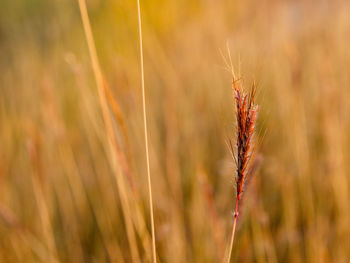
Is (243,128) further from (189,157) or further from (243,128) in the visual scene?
(189,157)

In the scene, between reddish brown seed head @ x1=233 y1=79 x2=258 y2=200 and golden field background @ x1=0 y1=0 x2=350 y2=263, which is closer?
reddish brown seed head @ x1=233 y1=79 x2=258 y2=200

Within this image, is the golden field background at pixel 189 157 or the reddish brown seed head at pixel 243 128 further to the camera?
the golden field background at pixel 189 157

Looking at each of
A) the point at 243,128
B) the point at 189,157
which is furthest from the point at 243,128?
the point at 189,157

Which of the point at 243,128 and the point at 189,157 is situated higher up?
the point at 243,128

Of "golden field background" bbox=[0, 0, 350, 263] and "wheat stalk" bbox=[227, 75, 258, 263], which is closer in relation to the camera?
"wheat stalk" bbox=[227, 75, 258, 263]

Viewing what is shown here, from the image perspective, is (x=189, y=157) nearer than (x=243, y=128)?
No

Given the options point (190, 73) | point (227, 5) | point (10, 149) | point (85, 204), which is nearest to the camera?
point (85, 204)

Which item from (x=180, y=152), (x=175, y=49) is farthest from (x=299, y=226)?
(x=175, y=49)

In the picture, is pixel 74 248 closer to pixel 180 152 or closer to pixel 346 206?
pixel 180 152
